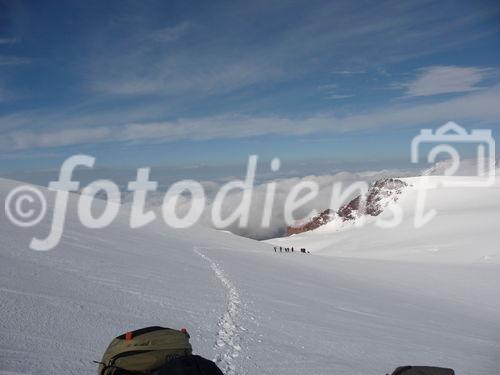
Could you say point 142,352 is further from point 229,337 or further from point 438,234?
point 438,234

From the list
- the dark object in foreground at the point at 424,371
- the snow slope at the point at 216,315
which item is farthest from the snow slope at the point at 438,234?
the dark object in foreground at the point at 424,371

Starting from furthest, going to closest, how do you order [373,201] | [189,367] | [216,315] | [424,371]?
1. [373,201]
2. [216,315]
3. [424,371]
4. [189,367]

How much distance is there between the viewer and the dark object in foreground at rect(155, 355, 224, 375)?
11.2 feet

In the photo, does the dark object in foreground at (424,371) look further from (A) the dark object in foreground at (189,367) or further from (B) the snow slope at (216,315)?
(B) the snow slope at (216,315)

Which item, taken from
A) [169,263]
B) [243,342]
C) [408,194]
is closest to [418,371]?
[243,342]

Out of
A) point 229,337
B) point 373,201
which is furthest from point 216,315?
point 373,201

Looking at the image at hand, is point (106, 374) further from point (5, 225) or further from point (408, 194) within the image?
point (408, 194)

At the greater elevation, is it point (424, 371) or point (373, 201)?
point (373, 201)

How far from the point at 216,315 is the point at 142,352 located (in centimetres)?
488

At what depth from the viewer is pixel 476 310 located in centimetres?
1753

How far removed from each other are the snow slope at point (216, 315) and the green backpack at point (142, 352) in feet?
3.97

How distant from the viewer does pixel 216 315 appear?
863 cm

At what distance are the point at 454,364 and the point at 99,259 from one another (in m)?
10.1

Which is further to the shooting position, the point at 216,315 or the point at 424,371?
the point at 216,315
